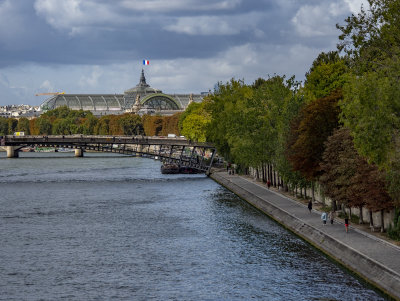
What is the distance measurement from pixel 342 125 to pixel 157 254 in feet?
78.8

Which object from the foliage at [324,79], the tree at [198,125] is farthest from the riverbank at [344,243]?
the tree at [198,125]

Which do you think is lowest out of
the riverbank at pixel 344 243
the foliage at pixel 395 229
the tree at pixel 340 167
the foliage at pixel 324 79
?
the riverbank at pixel 344 243

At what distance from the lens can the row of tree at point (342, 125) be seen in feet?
161

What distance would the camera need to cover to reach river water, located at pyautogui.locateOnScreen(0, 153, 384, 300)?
4634 cm

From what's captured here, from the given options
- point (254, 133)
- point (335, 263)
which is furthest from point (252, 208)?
point (335, 263)

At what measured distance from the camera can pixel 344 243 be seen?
5269 cm

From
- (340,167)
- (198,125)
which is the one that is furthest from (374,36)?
(198,125)

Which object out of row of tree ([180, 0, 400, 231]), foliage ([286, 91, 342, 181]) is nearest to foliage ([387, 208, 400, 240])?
row of tree ([180, 0, 400, 231])

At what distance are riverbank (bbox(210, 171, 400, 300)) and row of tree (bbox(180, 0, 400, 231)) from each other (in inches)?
105

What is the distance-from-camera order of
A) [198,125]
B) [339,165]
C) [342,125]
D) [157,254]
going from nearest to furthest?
[157,254], [339,165], [342,125], [198,125]

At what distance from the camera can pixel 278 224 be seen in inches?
2800

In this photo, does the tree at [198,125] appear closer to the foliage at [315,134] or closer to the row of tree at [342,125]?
the row of tree at [342,125]

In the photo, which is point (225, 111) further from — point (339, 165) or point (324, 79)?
point (339, 165)

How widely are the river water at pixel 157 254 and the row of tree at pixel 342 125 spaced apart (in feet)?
19.6
